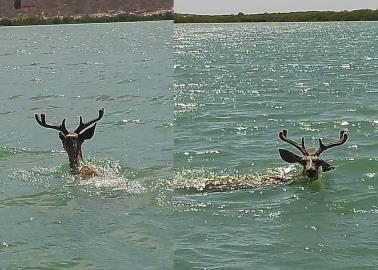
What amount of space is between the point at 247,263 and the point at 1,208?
2814 millimetres

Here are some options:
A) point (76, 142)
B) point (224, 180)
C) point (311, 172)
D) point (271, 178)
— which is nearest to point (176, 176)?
point (224, 180)

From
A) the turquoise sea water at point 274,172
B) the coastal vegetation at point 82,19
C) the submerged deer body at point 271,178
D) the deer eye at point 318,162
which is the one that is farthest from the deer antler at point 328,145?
the coastal vegetation at point 82,19

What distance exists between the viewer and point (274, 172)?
→ 9.85 m

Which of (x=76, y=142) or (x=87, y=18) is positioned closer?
(x=87, y=18)

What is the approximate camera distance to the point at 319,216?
7.69 m

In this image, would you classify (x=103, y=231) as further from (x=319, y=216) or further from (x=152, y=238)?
(x=319, y=216)

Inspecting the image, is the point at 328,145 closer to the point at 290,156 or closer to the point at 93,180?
the point at 290,156

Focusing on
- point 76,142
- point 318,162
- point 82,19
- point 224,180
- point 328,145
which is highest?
point 82,19

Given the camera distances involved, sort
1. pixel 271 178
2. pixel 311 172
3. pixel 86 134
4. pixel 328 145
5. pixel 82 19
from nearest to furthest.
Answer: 1. pixel 82 19
2. pixel 86 134
3. pixel 311 172
4. pixel 328 145
5. pixel 271 178

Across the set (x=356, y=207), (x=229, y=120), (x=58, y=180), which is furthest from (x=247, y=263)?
(x=229, y=120)

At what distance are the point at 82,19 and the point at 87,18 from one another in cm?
2

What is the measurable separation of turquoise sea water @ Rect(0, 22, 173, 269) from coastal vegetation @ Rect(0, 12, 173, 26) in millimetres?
233

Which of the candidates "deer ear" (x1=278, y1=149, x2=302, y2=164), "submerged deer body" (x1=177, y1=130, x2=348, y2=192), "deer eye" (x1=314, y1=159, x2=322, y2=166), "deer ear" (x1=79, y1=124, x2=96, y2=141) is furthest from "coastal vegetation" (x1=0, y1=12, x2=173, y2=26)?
"deer ear" (x1=278, y1=149, x2=302, y2=164)

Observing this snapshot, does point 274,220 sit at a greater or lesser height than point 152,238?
lesser
